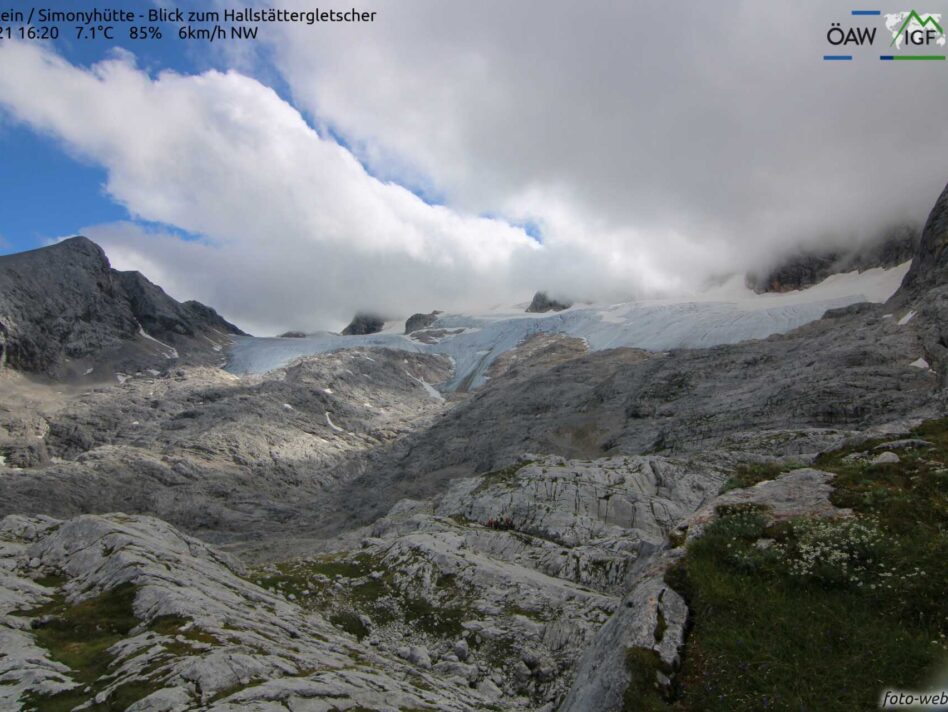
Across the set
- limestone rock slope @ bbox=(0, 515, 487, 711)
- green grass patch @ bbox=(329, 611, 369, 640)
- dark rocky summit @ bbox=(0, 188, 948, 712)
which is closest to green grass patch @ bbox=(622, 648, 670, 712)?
dark rocky summit @ bbox=(0, 188, 948, 712)

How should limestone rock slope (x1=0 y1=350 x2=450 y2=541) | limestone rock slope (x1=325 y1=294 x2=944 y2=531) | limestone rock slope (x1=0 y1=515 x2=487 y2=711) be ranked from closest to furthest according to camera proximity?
1. limestone rock slope (x1=0 y1=515 x2=487 y2=711)
2. limestone rock slope (x1=325 y1=294 x2=944 y2=531)
3. limestone rock slope (x1=0 y1=350 x2=450 y2=541)

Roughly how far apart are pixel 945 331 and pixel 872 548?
11917 centimetres

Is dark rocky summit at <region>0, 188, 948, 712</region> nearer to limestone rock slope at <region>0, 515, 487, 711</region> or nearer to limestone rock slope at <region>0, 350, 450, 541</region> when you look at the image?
limestone rock slope at <region>0, 515, 487, 711</region>

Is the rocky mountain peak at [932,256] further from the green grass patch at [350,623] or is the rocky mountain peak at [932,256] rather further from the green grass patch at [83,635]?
the green grass patch at [83,635]

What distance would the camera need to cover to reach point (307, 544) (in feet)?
328

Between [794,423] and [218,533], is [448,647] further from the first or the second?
[218,533]

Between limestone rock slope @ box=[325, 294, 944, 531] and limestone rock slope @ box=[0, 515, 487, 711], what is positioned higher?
limestone rock slope @ box=[325, 294, 944, 531]
